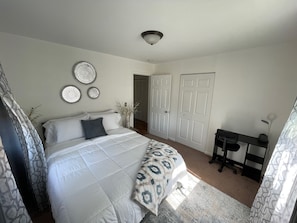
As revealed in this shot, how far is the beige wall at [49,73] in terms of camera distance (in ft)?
6.56

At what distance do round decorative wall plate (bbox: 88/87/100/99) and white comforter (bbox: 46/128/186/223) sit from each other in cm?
114

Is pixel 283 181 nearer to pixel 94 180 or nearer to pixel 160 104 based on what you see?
pixel 94 180

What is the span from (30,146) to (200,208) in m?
2.29

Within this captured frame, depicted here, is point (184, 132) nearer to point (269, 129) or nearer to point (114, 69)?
point (269, 129)

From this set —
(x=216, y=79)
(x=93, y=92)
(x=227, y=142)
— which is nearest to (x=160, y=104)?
(x=216, y=79)

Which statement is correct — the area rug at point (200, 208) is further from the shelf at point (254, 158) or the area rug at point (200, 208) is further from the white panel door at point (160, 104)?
the white panel door at point (160, 104)

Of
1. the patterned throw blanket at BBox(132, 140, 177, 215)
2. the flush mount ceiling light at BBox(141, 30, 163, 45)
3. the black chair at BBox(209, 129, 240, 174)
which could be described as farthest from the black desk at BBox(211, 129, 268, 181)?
the flush mount ceiling light at BBox(141, 30, 163, 45)

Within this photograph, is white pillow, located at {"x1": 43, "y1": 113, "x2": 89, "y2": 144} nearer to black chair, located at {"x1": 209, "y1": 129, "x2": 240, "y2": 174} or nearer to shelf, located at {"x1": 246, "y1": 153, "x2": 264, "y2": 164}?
black chair, located at {"x1": 209, "y1": 129, "x2": 240, "y2": 174}

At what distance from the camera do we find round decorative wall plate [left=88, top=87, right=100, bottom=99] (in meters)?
2.83

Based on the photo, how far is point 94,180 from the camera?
133cm

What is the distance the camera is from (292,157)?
3.43 ft

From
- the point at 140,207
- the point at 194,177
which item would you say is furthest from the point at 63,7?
the point at 194,177

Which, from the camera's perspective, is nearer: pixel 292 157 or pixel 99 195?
pixel 292 157

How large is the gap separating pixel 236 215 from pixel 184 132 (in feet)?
6.86
